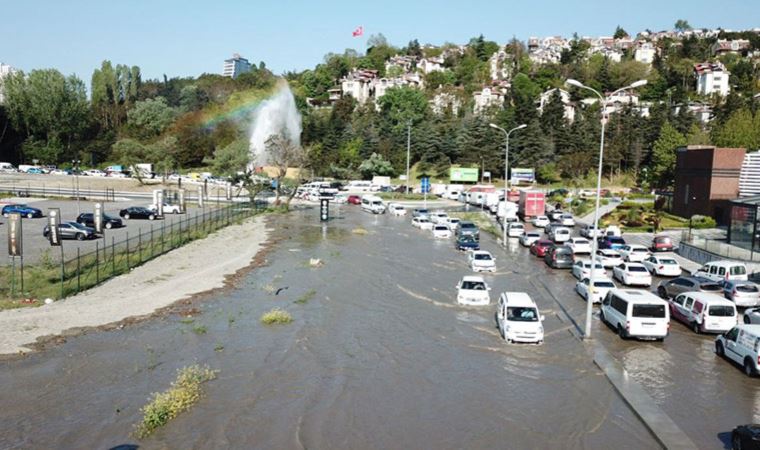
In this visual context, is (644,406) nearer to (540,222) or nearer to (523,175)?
(540,222)

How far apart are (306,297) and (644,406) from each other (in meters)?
16.9

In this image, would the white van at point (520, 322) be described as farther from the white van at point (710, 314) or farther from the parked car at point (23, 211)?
the parked car at point (23, 211)

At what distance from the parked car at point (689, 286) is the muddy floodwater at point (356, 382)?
175 inches

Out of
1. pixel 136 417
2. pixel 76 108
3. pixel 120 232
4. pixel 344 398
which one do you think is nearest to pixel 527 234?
pixel 120 232

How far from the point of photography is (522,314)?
2211cm

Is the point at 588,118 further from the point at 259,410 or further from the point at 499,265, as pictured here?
the point at 259,410

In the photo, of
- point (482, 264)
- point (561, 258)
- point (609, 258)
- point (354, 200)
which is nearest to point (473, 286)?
point (482, 264)

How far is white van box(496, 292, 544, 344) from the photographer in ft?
71.1

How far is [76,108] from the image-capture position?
107000 millimetres

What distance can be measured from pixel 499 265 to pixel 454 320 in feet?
49.6

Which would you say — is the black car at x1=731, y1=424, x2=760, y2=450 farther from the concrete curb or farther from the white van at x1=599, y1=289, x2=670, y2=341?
the white van at x1=599, y1=289, x2=670, y2=341

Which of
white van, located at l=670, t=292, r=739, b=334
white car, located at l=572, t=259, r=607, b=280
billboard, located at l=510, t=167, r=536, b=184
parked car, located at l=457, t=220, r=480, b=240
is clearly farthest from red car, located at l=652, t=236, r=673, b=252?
billboard, located at l=510, t=167, r=536, b=184

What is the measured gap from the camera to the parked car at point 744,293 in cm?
2770

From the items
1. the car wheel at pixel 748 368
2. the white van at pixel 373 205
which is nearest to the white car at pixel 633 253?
the car wheel at pixel 748 368
